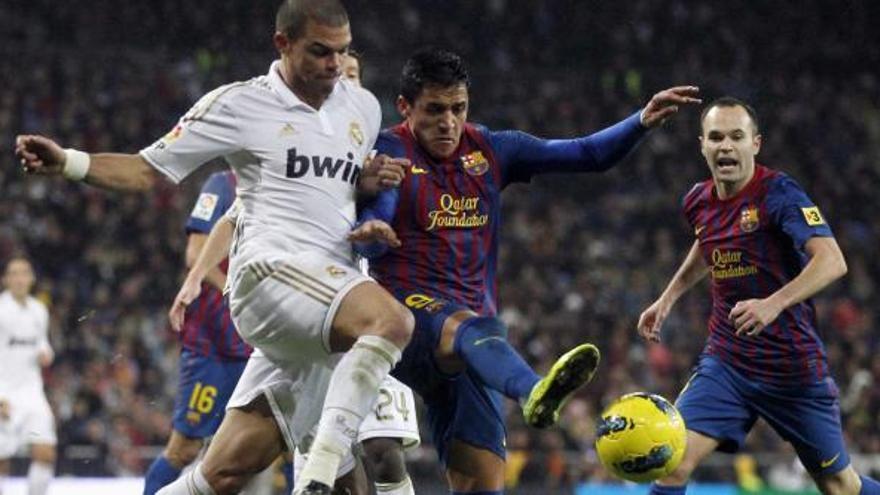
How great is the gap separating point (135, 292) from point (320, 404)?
39.8 feet

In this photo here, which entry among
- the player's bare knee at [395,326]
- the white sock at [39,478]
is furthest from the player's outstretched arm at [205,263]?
the white sock at [39,478]

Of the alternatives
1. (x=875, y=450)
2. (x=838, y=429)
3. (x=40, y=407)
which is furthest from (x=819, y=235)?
(x=875, y=450)

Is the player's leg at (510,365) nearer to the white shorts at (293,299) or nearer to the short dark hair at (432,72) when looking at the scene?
the white shorts at (293,299)

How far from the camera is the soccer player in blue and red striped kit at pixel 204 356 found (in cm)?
892

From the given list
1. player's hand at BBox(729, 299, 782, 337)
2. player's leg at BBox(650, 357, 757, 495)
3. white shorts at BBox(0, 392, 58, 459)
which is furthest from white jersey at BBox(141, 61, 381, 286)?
white shorts at BBox(0, 392, 58, 459)

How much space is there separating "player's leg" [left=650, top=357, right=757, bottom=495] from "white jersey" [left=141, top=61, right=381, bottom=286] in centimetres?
218

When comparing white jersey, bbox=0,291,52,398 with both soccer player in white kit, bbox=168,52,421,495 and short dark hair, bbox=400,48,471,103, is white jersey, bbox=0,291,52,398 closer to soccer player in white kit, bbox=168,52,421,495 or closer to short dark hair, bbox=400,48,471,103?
soccer player in white kit, bbox=168,52,421,495

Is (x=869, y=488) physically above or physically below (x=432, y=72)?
below

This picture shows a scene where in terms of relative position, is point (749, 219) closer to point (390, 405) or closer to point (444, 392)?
point (444, 392)

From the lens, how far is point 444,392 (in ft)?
21.3

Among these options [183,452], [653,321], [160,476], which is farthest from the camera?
[183,452]

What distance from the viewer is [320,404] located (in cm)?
620

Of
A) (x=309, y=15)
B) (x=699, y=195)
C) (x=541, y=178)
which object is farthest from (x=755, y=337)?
(x=541, y=178)

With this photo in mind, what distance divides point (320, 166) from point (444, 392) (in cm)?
117
